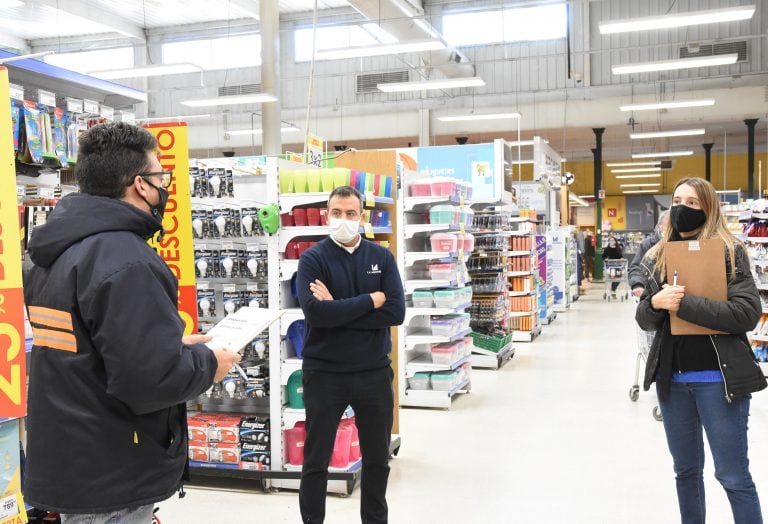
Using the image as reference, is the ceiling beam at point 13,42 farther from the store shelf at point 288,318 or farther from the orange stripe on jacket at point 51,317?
the orange stripe on jacket at point 51,317

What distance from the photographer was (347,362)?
11.2ft

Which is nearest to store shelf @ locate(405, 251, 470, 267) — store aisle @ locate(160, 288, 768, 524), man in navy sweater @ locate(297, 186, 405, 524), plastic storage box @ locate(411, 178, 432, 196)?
plastic storage box @ locate(411, 178, 432, 196)

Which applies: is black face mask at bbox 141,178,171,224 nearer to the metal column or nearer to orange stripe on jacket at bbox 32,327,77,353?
orange stripe on jacket at bbox 32,327,77,353

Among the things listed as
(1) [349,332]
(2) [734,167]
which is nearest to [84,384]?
(1) [349,332]

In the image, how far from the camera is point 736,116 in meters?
18.4

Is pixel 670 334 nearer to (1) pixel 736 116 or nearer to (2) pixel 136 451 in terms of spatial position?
(2) pixel 136 451

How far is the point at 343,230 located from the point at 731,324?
1.74m

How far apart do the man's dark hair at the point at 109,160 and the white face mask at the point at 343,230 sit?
174 centimetres

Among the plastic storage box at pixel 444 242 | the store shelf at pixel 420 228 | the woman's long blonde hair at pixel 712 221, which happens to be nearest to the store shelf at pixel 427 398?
the plastic storage box at pixel 444 242

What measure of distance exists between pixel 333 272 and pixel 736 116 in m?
17.7

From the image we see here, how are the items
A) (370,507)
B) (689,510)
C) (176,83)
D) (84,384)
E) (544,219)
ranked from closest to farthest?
(84,384) < (689,510) < (370,507) < (544,219) < (176,83)

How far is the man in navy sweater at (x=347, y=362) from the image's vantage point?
3430 mm

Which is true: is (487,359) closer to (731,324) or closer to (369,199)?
(369,199)

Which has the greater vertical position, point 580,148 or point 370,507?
point 580,148
